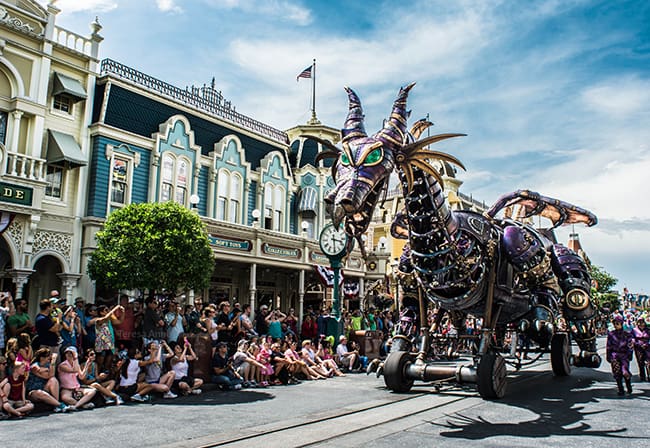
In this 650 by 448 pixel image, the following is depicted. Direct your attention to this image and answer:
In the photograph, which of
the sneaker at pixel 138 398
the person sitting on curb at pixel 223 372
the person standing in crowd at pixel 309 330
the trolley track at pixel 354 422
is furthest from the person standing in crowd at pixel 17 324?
the person standing in crowd at pixel 309 330

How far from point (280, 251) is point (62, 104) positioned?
1048cm

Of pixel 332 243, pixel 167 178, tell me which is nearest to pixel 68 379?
pixel 332 243

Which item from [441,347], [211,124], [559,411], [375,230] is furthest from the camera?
[375,230]

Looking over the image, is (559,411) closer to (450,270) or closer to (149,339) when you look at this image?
(450,270)

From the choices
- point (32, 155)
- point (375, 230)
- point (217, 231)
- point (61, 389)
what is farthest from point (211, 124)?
point (375, 230)

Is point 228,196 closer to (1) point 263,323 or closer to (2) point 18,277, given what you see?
(2) point 18,277

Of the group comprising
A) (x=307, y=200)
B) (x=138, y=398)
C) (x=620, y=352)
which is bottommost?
(x=138, y=398)

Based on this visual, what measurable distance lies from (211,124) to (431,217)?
1760 centimetres

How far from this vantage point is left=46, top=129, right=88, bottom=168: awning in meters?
18.2

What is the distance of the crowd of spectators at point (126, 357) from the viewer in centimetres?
866

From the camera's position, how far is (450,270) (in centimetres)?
873

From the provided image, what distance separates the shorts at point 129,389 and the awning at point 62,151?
1072cm

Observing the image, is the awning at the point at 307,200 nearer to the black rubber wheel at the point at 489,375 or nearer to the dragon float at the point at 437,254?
the dragon float at the point at 437,254

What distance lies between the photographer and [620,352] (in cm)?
1047
